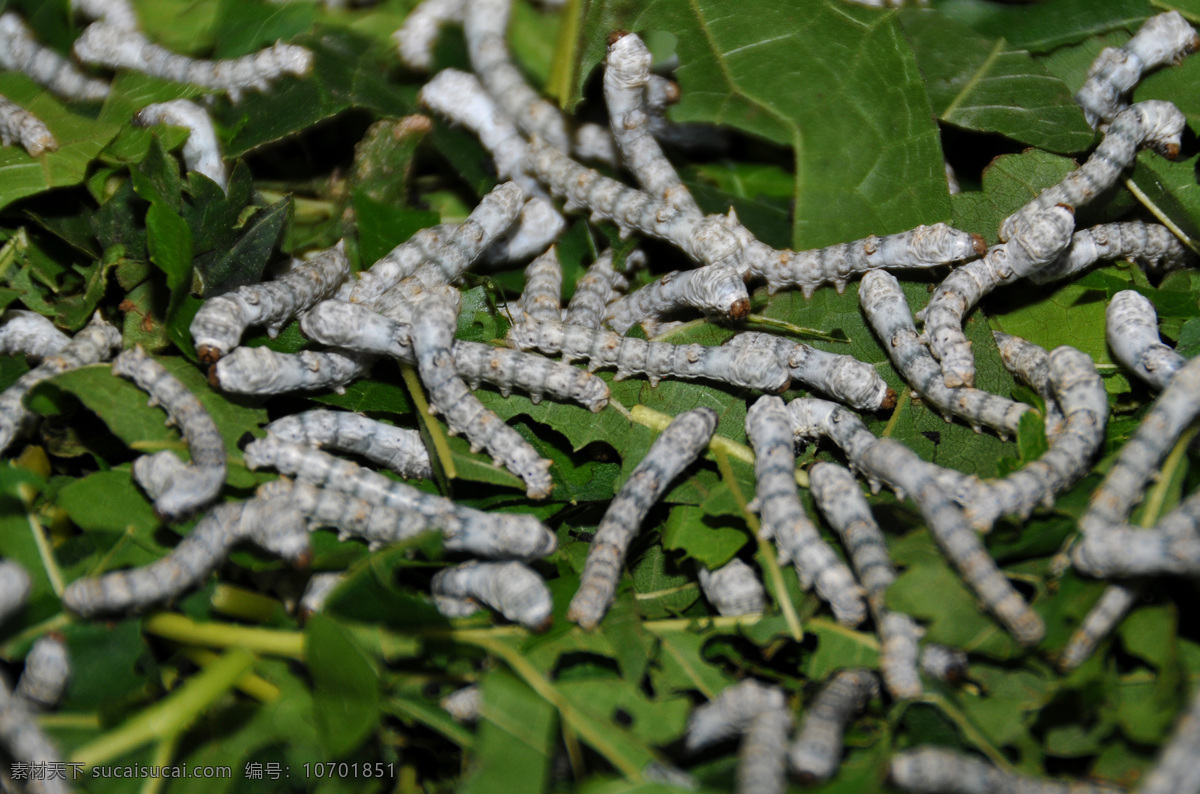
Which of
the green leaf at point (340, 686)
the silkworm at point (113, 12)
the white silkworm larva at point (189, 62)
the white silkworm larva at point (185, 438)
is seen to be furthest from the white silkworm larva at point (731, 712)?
the silkworm at point (113, 12)

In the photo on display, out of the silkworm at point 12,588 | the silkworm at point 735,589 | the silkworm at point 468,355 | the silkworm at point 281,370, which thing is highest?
the silkworm at point 468,355

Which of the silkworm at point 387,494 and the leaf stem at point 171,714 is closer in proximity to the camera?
the leaf stem at point 171,714

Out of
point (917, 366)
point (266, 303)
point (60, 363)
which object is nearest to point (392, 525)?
point (266, 303)

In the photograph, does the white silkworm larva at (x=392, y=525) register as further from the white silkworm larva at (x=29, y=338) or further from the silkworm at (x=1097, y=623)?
the silkworm at (x=1097, y=623)

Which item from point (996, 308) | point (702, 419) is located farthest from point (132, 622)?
point (996, 308)

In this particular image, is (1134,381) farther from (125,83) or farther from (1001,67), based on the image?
(125,83)

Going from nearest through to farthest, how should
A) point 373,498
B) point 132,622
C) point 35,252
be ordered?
1. point 132,622
2. point 373,498
3. point 35,252

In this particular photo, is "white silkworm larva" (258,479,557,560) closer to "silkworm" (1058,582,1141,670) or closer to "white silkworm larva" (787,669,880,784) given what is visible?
"white silkworm larva" (787,669,880,784)
